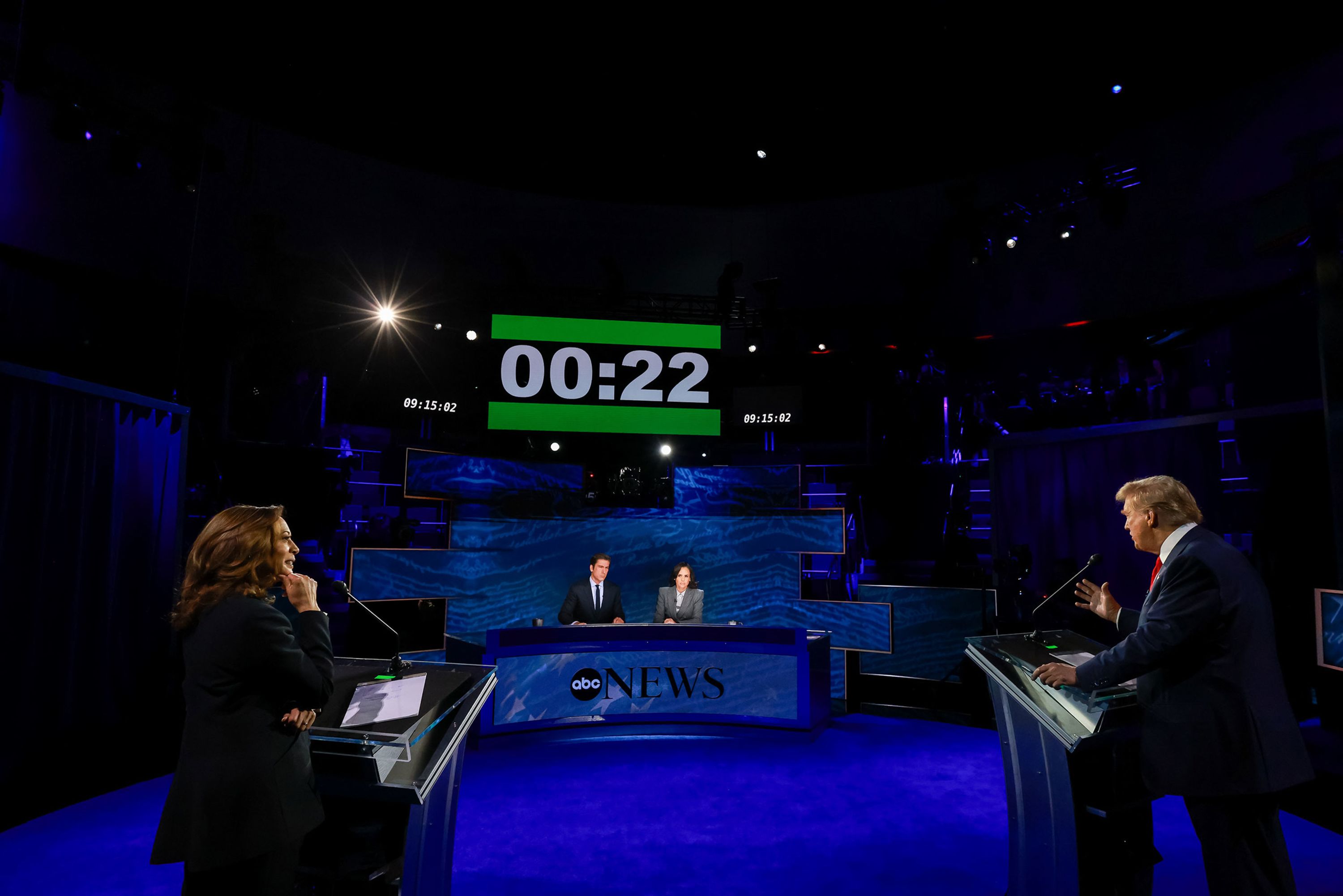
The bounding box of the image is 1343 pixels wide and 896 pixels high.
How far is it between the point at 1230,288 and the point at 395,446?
314 inches

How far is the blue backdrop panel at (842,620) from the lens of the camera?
676 centimetres

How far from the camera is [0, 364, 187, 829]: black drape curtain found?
4148 mm

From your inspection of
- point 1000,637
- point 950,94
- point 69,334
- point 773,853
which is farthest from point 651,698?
point 950,94

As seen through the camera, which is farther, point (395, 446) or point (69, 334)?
point (395, 446)

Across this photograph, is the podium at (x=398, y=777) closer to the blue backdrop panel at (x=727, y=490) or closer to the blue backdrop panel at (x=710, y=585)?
the blue backdrop panel at (x=710, y=585)

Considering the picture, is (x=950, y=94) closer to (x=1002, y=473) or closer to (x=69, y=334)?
(x=1002, y=473)

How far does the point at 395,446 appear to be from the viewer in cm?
726

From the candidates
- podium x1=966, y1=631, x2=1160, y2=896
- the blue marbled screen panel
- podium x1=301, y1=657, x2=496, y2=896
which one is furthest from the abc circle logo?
podium x1=966, y1=631, x2=1160, y2=896

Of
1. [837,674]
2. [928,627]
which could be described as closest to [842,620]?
[837,674]

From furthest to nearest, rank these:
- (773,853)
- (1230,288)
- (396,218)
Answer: (396,218)
(1230,288)
(773,853)

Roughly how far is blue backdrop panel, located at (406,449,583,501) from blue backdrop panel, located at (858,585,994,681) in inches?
124

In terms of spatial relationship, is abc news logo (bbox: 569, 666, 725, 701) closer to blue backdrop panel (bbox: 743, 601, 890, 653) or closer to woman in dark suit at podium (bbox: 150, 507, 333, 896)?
blue backdrop panel (bbox: 743, 601, 890, 653)

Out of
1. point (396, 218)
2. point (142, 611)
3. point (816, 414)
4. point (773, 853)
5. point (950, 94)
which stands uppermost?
point (950, 94)
